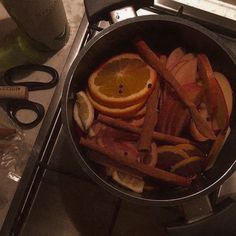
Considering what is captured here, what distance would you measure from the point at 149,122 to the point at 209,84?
0.11 m

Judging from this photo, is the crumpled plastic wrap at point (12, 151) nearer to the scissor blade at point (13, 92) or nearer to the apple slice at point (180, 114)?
the scissor blade at point (13, 92)

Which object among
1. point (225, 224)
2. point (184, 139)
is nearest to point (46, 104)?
point (184, 139)

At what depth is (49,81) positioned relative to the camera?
2.42 ft

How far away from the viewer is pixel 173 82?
0.61m

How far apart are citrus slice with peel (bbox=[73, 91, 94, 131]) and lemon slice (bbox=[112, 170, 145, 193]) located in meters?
0.09

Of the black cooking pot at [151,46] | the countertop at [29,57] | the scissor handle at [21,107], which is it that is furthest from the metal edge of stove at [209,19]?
the scissor handle at [21,107]

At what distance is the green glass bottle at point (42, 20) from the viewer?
0.61 m

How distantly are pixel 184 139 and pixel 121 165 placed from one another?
4.2 inches

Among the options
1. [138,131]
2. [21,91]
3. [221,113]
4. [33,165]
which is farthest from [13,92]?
[221,113]

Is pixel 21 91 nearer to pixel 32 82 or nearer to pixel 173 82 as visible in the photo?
pixel 32 82

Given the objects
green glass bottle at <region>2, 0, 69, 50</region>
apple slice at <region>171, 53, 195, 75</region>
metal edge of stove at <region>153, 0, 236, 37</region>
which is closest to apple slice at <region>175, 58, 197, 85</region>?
→ apple slice at <region>171, 53, 195, 75</region>

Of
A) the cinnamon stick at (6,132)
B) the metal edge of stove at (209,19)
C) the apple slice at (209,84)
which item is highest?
the metal edge of stove at (209,19)

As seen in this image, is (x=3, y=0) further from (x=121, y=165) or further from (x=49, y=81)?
(x=121, y=165)

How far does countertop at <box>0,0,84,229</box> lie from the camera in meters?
0.70
